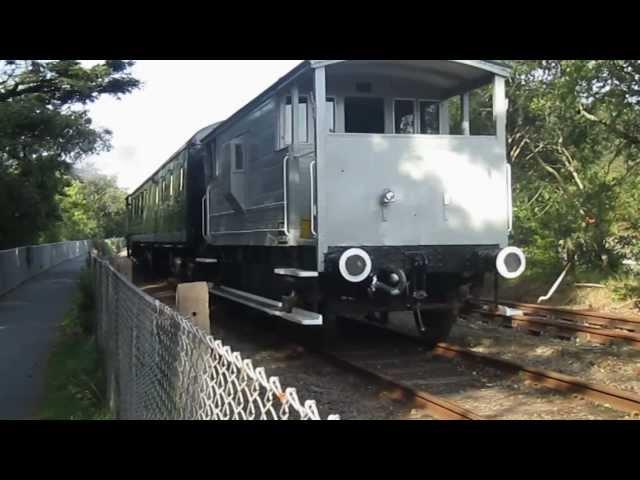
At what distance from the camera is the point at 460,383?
25.2ft

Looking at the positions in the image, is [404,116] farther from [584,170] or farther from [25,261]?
[25,261]

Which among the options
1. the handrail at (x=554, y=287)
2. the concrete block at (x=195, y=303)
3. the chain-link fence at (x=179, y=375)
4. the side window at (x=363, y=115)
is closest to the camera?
the chain-link fence at (x=179, y=375)

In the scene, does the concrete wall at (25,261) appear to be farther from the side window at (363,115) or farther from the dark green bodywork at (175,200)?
the side window at (363,115)

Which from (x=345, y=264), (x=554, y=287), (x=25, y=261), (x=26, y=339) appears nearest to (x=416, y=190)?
(x=345, y=264)

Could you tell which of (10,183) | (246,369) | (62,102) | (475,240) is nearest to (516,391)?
(475,240)

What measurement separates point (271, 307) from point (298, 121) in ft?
7.74

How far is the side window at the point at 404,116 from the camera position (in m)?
9.76

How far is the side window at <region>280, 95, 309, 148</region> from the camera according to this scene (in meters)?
8.95

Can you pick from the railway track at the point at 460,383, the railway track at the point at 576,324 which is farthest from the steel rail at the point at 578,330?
the railway track at the point at 460,383

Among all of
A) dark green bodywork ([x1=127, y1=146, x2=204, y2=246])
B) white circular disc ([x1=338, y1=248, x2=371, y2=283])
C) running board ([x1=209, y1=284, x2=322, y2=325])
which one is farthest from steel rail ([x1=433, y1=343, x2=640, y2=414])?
dark green bodywork ([x1=127, y1=146, x2=204, y2=246])

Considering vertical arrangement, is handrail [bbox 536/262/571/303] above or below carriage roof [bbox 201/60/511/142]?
below

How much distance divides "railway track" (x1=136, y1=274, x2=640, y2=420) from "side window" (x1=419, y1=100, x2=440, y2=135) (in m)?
2.89

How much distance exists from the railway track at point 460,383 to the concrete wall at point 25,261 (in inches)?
485

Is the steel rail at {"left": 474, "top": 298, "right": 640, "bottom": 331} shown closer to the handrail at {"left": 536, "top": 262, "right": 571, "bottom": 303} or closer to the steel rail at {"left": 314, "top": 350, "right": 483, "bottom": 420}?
the handrail at {"left": 536, "top": 262, "right": 571, "bottom": 303}
